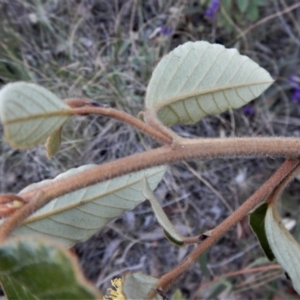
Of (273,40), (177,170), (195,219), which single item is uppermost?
(273,40)

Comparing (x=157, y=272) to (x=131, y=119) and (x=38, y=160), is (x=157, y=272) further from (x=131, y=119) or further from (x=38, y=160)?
(x=131, y=119)

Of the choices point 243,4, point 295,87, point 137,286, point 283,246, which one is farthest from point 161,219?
point 295,87

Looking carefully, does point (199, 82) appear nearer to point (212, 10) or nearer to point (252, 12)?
point (252, 12)

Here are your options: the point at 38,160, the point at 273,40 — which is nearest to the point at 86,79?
the point at 38,160

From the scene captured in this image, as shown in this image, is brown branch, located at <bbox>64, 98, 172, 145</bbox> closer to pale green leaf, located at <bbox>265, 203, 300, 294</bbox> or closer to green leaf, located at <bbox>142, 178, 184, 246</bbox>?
green leaf, located at <bbox>142, 178, 184, 246</bbox>

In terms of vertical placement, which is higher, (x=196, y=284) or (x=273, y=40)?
(x=273, y=40)

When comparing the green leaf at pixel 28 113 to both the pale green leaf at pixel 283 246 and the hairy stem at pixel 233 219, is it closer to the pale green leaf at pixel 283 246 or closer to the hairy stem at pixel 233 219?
the hairy stem at pixel 233 219
